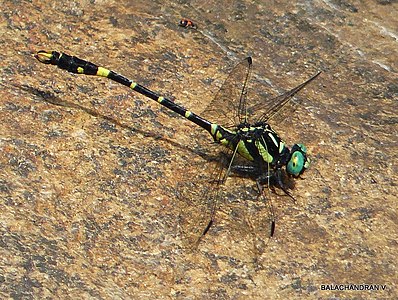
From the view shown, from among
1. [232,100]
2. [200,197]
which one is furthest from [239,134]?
[200,197]

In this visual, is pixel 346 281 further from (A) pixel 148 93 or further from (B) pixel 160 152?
(A) pixel 148 93

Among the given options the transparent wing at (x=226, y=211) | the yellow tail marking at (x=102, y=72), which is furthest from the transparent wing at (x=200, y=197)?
the yellow tail marking at (x=102, y=72)

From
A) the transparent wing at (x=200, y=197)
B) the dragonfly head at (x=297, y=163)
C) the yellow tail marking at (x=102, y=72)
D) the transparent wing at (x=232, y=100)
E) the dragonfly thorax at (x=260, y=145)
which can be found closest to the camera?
the transparent wing at (x=200, y=197)

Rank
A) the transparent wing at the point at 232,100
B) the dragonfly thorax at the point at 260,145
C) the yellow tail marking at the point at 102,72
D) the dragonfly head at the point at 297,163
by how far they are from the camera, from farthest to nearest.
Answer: the transparent wing at the point at 232,100 < the yellow tail marking at the point at 102,72 < the dragonfly thorax at the point at 260,145 < the dragonfly head at the point at 297,163

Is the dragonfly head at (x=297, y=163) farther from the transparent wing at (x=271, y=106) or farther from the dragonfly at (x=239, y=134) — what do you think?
the transparent wing at (x=271, y=106)

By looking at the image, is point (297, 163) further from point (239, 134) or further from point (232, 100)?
point (232, 100)

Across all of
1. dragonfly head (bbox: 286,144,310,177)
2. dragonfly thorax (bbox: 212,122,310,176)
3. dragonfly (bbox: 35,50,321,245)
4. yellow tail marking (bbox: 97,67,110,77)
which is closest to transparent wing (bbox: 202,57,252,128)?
dragonfly (bbox: 35,50,321,245)

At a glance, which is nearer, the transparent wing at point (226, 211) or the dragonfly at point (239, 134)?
the transparent wing at point (226, 211)

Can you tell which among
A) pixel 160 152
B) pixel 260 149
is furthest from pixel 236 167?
pixel 160 152
